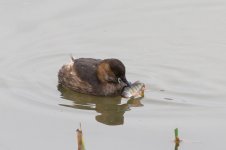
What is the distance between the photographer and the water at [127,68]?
958 centimetres

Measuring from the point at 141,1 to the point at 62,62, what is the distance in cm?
289

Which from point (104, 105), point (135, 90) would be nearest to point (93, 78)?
point (104, 105)

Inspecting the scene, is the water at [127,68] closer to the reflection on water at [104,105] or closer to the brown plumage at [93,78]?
Answer: the reflection on water at [104,105]

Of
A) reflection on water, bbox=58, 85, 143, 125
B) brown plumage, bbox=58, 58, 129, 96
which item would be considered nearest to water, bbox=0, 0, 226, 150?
reflection on water, bbox=58, 85, 143, 125

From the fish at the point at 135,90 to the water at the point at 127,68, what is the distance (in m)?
0.11

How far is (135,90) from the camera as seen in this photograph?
10992 mm

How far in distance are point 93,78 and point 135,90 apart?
2.68ft

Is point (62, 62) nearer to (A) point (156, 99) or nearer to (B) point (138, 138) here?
(A) point (156, 99)

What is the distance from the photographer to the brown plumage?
11234mm

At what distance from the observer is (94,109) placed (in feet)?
35.3

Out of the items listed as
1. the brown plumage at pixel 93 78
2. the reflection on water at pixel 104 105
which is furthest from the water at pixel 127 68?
the brown plumage at pixel 93 78

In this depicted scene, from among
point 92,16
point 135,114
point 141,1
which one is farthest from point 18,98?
point 141,1

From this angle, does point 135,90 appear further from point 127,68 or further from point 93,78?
point 127,68

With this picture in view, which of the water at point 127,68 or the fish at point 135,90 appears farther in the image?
the fish at point 135,90
